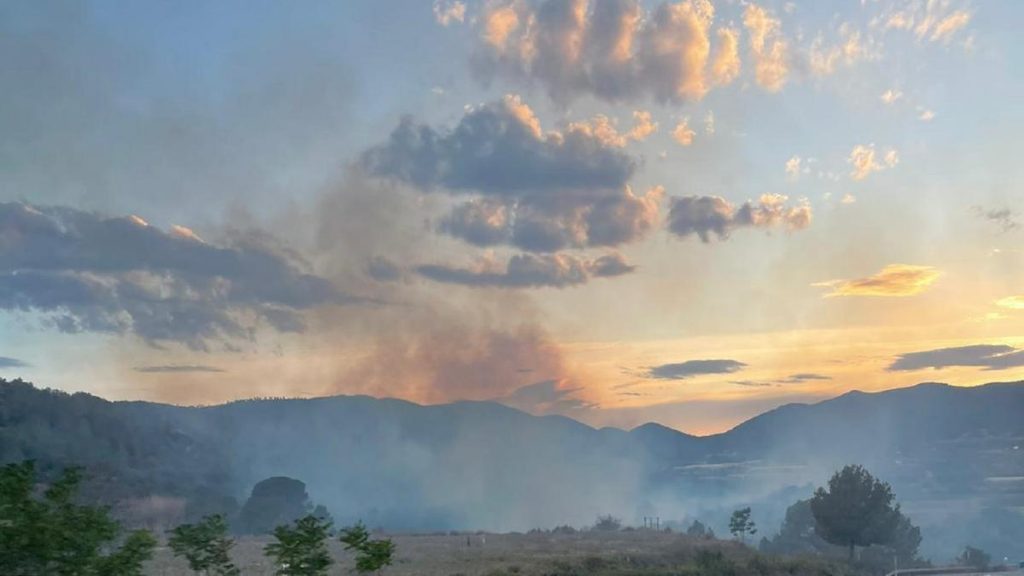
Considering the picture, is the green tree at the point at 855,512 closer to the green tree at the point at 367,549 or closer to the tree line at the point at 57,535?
the green tree at the point at 367,549

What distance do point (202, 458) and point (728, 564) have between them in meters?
145

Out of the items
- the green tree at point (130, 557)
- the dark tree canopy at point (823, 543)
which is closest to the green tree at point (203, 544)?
the green tree at point (130, 557)

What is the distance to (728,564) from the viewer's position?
57688 millimetres

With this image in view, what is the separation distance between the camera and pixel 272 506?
129500 mm

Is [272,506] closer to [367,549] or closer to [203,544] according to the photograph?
[367,549]

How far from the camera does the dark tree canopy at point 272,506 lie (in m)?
127

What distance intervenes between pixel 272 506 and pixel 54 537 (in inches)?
4501

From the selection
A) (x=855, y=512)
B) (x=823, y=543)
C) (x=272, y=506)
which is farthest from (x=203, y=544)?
(x=272, y=506)

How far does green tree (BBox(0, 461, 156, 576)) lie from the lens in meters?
20.2

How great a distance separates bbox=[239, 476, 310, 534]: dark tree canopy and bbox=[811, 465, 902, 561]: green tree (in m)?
71.0

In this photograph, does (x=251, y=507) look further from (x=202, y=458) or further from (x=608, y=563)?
(x=608, y=563)

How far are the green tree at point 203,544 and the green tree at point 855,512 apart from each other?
206ft

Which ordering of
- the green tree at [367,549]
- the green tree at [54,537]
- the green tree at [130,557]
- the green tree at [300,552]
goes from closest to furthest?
the green tree at [54,537], the green tree at [130,557], the green tree at [300,552], the green tree at [367,549]

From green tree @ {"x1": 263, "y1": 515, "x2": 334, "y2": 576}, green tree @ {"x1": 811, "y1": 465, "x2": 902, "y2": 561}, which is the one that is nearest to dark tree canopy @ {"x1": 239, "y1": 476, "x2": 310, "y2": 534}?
green tree @ {"x1": 811, "y1": 465, "x2": 902, "y2": 561}
